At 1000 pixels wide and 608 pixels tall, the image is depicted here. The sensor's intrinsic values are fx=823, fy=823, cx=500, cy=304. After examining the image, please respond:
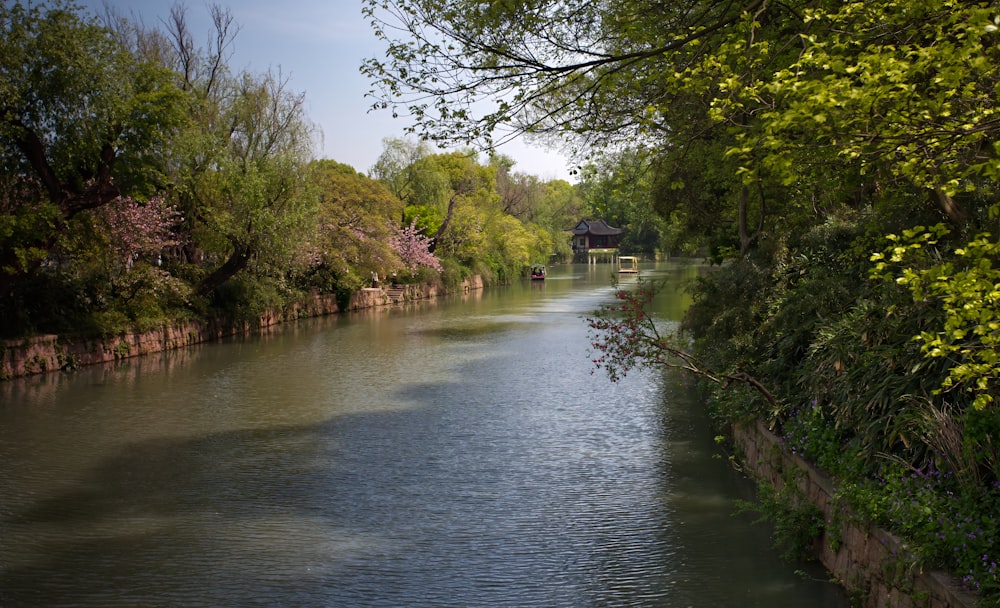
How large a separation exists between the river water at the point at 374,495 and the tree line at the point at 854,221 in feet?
4.05


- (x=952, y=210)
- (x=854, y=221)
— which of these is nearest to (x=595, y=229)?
(x=854, y=221)

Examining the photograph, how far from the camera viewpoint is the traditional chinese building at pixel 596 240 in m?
87.3

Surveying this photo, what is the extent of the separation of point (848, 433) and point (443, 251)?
126ft

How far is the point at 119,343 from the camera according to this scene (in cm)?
1855

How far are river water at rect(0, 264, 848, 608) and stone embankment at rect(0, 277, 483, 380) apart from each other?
0.68 m

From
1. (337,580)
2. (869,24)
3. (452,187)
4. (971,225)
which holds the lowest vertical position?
(337,580)

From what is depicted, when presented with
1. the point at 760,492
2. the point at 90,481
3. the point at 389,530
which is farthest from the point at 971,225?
the point at 90,481

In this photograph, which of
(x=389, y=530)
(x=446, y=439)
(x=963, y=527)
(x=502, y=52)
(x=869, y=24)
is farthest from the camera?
(x=446, y=439)

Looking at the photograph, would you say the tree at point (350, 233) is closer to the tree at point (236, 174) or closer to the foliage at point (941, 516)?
the tree at point (236, 174)

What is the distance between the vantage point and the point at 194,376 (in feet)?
54.5

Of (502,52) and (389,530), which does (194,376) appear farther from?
(502,52)

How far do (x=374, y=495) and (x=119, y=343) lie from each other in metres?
12.2

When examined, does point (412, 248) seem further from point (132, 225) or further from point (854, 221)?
point (854, 221)

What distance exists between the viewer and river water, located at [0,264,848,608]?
640 cm
